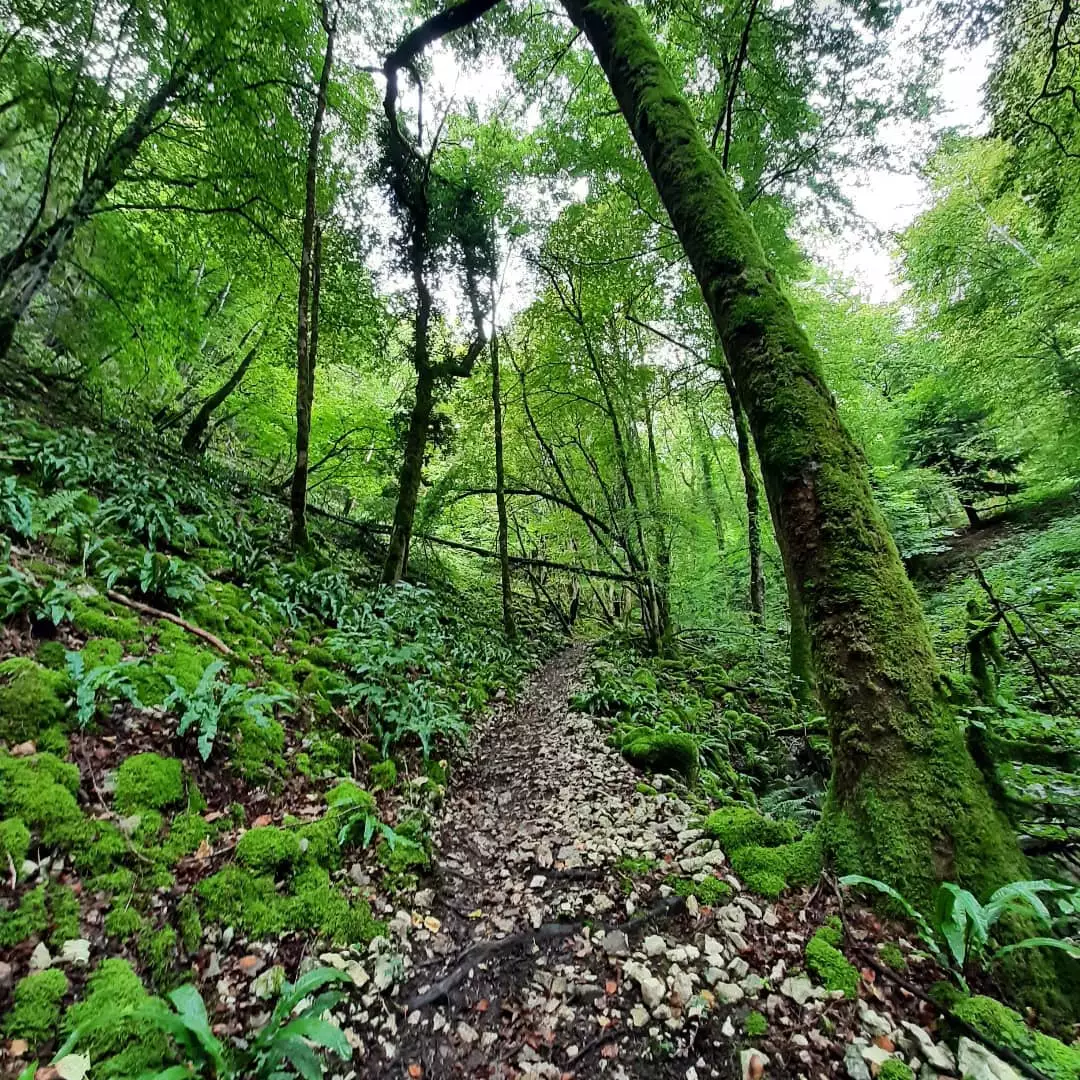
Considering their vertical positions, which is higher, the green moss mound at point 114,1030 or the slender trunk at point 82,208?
the slender trunk at point 82,208

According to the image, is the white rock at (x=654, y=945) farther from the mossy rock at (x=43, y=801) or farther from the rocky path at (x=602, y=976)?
the mossy rock at (x=43, y=801)

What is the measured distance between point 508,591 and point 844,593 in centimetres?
962

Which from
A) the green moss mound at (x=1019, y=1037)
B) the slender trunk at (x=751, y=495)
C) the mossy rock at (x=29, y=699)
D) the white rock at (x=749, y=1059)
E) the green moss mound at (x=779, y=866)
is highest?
the slender trunk at (x=751, y=495)

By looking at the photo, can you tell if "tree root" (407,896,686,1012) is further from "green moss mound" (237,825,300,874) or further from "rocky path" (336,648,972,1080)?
"green moss mound" (237,825,300,874)

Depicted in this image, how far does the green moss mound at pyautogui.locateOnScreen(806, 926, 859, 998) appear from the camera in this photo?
77.9 inches

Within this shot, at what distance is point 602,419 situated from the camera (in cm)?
1343

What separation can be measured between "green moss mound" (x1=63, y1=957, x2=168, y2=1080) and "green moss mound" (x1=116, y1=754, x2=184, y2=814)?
38.3 inches

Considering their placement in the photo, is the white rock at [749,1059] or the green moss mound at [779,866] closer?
the white rock at [749,1059]

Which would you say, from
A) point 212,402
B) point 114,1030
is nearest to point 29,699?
point 114,1030

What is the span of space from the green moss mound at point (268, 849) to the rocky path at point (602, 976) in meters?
0.69

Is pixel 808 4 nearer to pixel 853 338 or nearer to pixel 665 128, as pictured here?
pixel 665 128

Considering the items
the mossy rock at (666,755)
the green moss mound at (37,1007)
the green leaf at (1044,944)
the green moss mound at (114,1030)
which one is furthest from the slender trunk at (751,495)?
the green moss mound at (37,1007)

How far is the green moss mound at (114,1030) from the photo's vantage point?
1.66 metres

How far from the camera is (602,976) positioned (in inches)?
90.9
